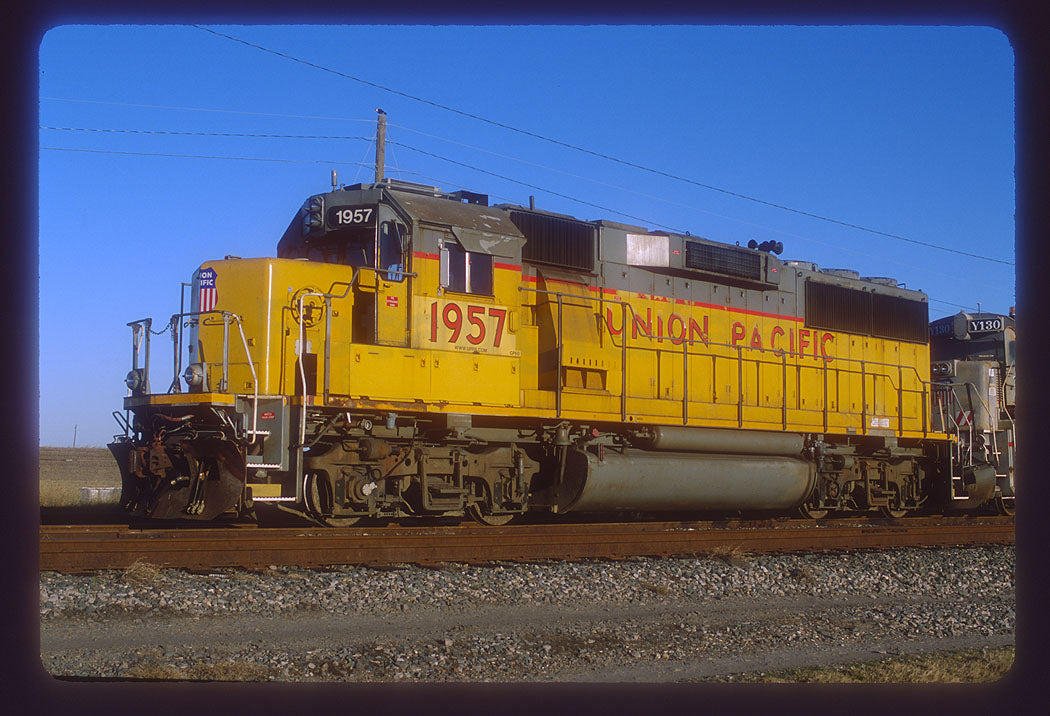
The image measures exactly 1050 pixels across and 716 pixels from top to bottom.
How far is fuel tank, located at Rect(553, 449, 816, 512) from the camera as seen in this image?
434 inches

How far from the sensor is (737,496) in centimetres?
1247

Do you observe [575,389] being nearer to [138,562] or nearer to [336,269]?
[336,269]

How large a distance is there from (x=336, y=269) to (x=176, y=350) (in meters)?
1.90

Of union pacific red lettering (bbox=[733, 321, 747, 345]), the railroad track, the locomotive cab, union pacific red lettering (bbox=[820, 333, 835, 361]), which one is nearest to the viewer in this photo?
the railroad track

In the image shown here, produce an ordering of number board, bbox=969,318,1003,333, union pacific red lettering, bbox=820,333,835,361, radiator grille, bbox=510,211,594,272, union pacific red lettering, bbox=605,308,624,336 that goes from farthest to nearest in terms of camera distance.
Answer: number board, bbox=969,318,1003,333 < union pacific red lettering, bbox=820,333,835,361 < union pacific red lettering, bbox=605,308,624,336 < radiator grille, bbox=510,211,594,272

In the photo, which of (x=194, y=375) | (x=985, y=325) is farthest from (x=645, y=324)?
(x=985, y=325)

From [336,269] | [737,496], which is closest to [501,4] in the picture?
[336,269]

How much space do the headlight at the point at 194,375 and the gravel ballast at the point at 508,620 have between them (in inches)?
94.1

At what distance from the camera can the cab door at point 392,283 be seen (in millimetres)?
9719

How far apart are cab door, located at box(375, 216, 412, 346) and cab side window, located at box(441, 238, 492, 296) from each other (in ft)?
1.54

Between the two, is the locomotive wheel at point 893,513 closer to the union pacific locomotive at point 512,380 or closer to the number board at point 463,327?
the union pacific locomotive at point 512,380

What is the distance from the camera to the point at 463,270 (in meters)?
10.3

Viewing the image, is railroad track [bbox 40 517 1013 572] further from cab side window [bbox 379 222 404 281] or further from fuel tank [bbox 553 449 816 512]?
cab side window [bbox 379 222 404 281]

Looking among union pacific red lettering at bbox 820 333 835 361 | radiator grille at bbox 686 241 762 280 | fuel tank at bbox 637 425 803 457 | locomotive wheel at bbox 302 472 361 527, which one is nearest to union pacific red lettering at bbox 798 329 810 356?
union pacific red lettering at bbox 820 333 835 361
